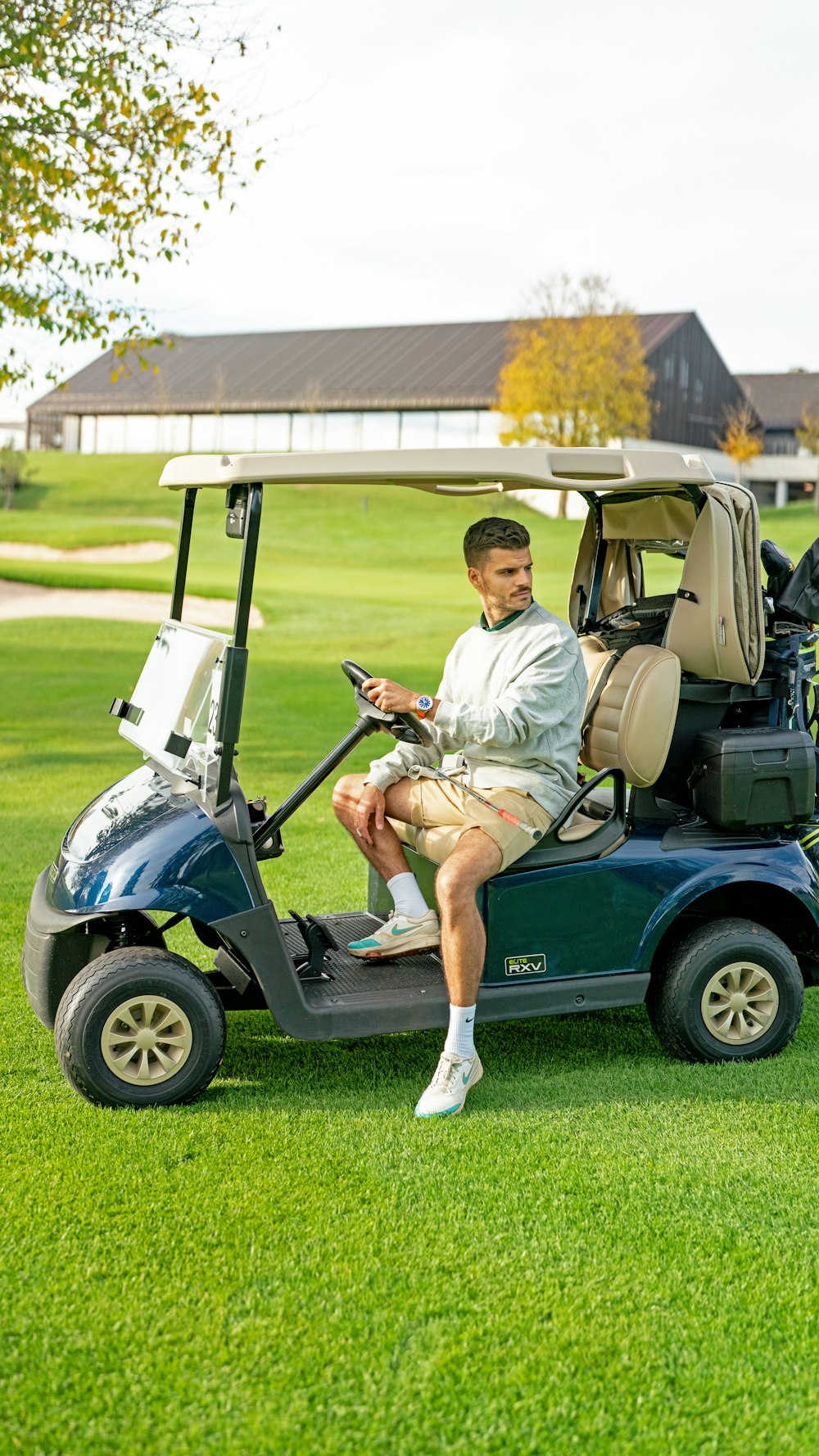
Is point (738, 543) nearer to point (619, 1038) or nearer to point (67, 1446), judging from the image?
point (619, 1038)

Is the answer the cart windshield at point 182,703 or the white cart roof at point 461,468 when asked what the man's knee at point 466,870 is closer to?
the cart windshield at point 182,703

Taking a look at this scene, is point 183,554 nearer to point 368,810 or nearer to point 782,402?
point 368,810

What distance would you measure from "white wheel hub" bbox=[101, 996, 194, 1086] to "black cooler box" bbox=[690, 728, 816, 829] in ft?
5.50

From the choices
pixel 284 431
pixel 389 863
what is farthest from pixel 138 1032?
pixel 284 431

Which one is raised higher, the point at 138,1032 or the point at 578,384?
the point at 578,384

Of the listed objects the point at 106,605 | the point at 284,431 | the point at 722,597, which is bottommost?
the point at 106,605

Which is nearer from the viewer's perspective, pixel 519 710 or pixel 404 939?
pixel 519 710

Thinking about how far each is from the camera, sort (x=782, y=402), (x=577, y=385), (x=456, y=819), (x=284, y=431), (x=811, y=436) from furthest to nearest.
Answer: (x=782, y=402)
(x=811, y=436)
(x=284, y=431)
(x=577, y=385)
(x=456, y=819)

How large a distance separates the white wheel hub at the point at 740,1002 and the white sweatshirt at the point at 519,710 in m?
0.72

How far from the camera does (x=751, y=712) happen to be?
4.41 metres

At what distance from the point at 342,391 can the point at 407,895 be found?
50375mm

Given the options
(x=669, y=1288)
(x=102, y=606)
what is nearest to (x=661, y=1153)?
(x=669, y=1288)

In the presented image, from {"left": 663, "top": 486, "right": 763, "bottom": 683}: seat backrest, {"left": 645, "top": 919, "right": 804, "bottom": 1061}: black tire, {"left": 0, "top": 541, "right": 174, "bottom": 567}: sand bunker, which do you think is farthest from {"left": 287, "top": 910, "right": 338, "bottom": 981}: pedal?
{"left": 0, "top": 541, "right": 174, "bottom": 567}: sand bunker

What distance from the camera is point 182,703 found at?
3.96 meters
